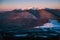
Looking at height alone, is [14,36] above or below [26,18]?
below

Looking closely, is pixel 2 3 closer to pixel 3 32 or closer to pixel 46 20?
pixel 3 32

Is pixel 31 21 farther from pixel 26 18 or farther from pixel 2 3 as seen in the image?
pixel 2 3

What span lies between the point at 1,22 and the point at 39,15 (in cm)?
49

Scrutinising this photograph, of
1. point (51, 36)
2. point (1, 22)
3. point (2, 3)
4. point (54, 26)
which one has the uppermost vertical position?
point (2, 3)

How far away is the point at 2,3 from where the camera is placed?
6.19 ft

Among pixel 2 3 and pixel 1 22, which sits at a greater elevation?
pixel 2 3

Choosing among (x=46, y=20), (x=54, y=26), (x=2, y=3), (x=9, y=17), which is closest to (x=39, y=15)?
(x=46, y=20)

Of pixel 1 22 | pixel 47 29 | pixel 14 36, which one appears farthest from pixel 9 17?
pixel 47 29

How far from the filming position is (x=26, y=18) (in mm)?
1879

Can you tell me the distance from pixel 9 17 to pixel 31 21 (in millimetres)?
287

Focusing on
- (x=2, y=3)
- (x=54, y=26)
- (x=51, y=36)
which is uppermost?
(x=2, y=3)

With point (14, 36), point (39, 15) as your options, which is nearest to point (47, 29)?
point (39, 15)

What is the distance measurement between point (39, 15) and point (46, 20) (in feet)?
0.36

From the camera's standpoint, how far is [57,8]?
189cm
